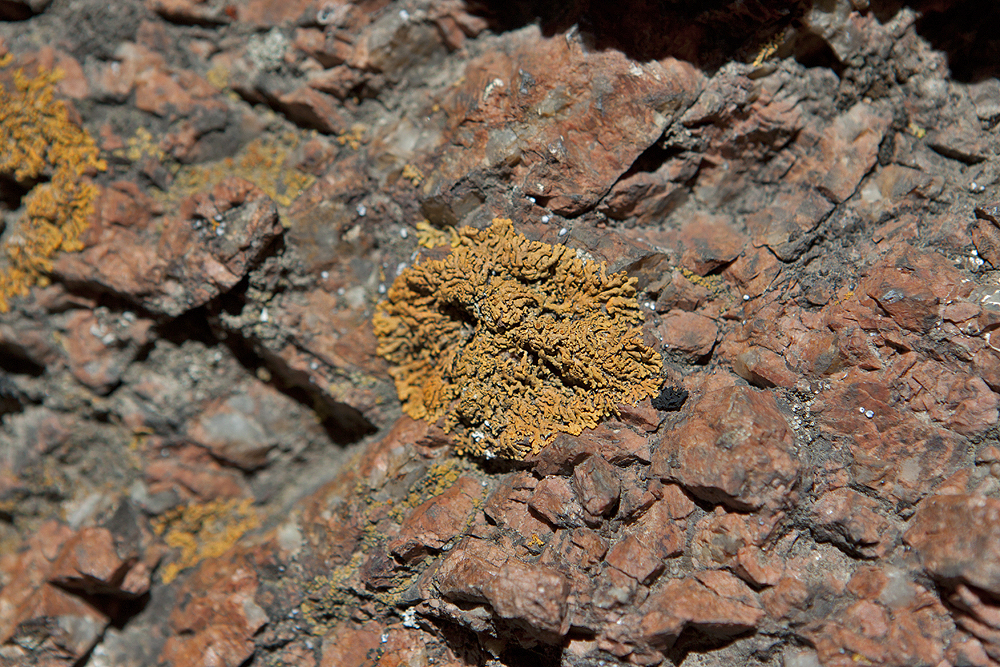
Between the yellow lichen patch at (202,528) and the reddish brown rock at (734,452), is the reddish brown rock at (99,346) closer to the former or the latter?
the yellow lichen patch at (202,528)

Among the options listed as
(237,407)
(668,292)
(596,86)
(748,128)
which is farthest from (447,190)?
(237,407)

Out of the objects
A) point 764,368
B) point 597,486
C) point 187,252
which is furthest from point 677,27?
point 187,252

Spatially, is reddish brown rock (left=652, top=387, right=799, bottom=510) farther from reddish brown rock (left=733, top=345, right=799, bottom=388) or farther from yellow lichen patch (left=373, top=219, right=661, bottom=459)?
yellow lichen patch (left=373, top=219, right=661, bottom=459)

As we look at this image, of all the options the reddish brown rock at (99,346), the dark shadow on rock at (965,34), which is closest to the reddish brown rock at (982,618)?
the dark shadow on rock at (965,34)

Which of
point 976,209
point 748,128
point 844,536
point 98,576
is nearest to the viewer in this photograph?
point 844,536

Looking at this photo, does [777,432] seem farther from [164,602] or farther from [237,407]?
[164,602]

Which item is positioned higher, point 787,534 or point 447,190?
point 447,190

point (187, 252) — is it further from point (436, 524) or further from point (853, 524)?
point (853, 524)
